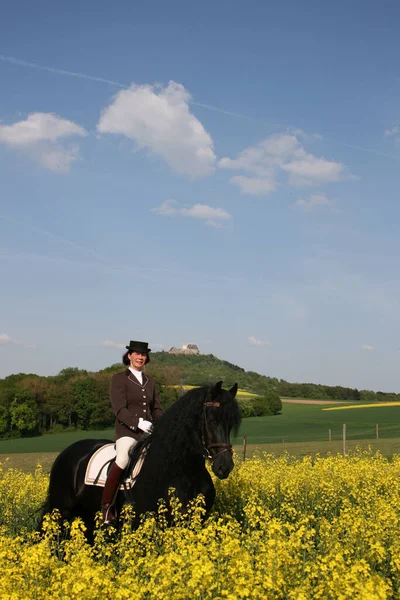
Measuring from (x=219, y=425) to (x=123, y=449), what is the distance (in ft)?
4.66

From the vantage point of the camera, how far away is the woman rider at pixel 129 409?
7023 mm

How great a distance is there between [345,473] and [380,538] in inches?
178

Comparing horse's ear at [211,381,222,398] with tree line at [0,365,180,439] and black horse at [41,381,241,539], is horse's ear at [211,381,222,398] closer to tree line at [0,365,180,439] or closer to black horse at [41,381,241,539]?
black horse at [41,381,241,539]

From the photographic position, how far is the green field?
4584 centimetres

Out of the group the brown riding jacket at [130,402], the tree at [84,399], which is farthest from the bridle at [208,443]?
the tree at [84,399]

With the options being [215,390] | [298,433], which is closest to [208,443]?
[215,390]

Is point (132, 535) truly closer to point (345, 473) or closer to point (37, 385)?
point (345, 473)

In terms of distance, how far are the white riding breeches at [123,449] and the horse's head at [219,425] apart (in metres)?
1.12

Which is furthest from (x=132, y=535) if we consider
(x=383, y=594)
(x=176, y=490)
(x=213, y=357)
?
(x=213, y=357)

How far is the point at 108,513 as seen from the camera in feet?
23.0

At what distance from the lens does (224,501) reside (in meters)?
9.38

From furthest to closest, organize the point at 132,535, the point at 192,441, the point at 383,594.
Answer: the point at 192,441 → the point at 132,535 → the point at 383,594

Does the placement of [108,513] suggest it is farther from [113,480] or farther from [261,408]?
[261,408]

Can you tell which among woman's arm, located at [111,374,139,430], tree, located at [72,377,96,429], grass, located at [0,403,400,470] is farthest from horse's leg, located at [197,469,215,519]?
tree, located at [72,377,96,429]
